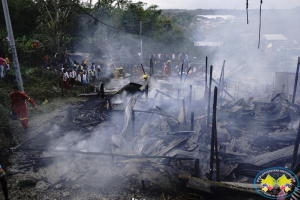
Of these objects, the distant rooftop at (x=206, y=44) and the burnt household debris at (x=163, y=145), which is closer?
the burnt household debris at (x=163, y=145)

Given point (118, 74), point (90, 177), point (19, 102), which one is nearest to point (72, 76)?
point (118, 74)

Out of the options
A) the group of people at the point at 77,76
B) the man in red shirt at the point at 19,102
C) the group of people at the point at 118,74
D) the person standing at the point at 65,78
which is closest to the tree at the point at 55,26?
the group of people at the point at 77,76

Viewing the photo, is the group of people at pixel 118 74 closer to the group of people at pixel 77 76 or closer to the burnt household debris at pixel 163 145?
the group of people at pixel 77 76

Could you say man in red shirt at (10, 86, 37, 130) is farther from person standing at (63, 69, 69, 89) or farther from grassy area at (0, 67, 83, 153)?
person standing at (63, 69, 69, 89)

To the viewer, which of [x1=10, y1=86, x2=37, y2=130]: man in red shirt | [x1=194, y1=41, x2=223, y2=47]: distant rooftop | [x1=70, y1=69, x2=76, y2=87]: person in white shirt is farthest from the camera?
[x1=194, y1=41, x2=223, y2=47]: distant rooftop

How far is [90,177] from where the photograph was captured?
6430mm

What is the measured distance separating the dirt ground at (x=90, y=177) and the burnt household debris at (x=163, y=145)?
0.03 metres

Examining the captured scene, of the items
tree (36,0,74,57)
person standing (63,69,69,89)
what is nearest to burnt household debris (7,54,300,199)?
person standing (63,69,69,89)

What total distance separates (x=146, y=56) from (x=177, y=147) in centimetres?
2825

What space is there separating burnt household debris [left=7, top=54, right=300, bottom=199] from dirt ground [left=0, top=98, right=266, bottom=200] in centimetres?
3

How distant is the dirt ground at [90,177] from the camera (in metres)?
5.73

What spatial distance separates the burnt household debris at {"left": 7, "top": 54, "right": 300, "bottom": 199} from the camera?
20.1ft

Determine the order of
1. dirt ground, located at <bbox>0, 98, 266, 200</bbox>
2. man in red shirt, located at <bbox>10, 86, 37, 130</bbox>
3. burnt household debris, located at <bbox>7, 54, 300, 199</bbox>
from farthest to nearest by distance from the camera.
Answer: man in red shirt, located at <bbox>10, 86, 37, 130</bbox>
burnt household debris, located at <bbox>7, 54, 300, 199</bbox>
dirt ground, located at <bbox>0, 98, 266, 200</bbox>

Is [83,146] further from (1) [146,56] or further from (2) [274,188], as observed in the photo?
(1) [146,56]
